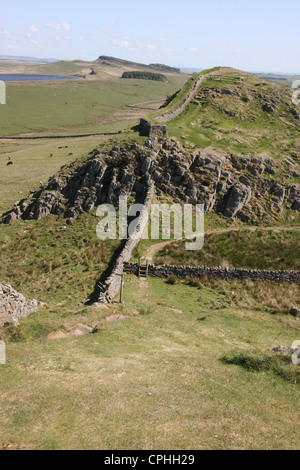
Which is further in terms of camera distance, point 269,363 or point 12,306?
point 12,306

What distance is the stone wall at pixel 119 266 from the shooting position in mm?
25828

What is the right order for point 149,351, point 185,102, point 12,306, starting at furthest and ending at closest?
point 185,102 < point 12,306 < point 149,351

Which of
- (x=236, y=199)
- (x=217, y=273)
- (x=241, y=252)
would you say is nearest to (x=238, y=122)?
(x=236, y=199)

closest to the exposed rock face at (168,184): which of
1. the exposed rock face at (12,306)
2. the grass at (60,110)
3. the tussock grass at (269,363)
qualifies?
the exposed rock face at (12,306)

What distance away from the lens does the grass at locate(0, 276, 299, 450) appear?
1052cm

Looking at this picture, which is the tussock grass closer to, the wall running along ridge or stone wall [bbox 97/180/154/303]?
stone wall [bbox 97/180/154/303]

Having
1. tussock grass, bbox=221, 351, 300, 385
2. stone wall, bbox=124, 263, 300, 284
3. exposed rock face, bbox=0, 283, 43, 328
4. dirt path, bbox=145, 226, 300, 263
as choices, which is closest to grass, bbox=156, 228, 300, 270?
dirt path, bbox=145, 226, 300, 263

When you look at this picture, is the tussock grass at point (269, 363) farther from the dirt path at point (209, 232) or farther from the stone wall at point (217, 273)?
the dirt path at point (209, 232)

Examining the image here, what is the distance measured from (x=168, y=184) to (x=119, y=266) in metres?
16.7

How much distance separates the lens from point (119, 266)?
2930cm

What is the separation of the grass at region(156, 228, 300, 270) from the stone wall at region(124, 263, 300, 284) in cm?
169

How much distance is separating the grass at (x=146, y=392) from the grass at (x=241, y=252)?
1153 cm

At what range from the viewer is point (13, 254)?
33.2 meters

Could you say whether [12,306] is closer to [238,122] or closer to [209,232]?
[209,232]
